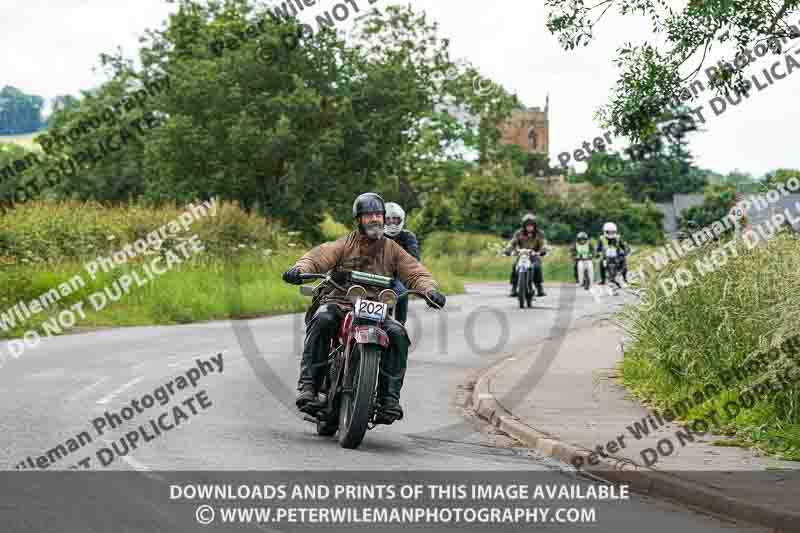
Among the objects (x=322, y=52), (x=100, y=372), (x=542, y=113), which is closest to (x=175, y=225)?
(x=100, y=372)

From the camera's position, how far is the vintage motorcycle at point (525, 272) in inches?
1093

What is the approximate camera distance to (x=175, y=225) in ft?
105

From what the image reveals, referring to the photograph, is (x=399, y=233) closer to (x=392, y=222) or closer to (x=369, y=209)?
(x=392, y=222)

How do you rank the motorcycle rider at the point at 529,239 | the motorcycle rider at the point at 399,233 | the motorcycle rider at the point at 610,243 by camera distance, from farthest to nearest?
the motorcycle rider at the point at 610,243, the motorcycle rider at the point at 529,239, the motorcycle rider at the point at 399,233

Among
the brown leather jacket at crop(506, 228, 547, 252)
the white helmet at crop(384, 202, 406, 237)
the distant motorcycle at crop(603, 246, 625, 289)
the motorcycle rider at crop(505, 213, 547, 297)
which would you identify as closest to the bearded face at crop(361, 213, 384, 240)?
the white helmet at crop(384, 202, 406, 237)

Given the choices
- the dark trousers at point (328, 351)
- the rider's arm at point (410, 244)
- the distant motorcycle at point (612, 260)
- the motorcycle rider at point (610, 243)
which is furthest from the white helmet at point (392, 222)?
the distant motorcycle at point (612, 260)

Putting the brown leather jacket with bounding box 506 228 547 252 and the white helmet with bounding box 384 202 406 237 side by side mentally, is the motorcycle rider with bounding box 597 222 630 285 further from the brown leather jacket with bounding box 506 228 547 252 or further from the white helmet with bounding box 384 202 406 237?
the white helmet with bounding box 384 202 406 237

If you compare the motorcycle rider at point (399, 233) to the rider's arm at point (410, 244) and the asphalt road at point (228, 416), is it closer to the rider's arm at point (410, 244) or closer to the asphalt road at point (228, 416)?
the rider's arm at point (410, 244)

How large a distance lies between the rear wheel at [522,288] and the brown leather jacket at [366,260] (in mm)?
17816

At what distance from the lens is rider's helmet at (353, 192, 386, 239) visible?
10297mm

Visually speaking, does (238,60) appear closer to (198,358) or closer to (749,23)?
(198,358)

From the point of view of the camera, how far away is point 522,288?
28.5 meters

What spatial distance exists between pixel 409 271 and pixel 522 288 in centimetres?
1816

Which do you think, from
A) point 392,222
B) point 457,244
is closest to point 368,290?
point 392,222
